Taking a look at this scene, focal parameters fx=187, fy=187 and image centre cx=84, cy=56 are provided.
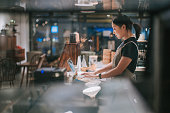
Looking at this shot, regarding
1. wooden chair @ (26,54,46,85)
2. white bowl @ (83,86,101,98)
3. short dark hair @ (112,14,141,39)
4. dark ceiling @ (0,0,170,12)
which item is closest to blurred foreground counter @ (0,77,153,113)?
white bowl @ (83,86,101,98)

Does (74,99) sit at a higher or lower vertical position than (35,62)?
lower

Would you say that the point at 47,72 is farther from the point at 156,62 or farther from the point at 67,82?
the point at 156,62

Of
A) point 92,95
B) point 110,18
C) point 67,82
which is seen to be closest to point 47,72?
point 67,82

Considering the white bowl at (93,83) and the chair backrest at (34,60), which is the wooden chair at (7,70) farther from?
the white bowl at (93,83)

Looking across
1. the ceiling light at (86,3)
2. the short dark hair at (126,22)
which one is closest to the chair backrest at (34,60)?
the ceiling light at (86,3)

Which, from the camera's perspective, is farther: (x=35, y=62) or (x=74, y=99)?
(x=74, y=99)

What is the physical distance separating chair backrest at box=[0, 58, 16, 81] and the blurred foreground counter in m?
0.12

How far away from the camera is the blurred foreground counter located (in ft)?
5.71

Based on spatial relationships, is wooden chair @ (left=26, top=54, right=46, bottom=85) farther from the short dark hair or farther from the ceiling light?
the short dark hair

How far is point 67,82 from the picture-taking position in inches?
70.2

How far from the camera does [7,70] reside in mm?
1708

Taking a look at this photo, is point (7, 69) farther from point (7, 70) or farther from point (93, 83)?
point (93, 83)

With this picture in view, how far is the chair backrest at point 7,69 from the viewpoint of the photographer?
1685mm

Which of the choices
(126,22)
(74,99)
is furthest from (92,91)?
(126,22)
